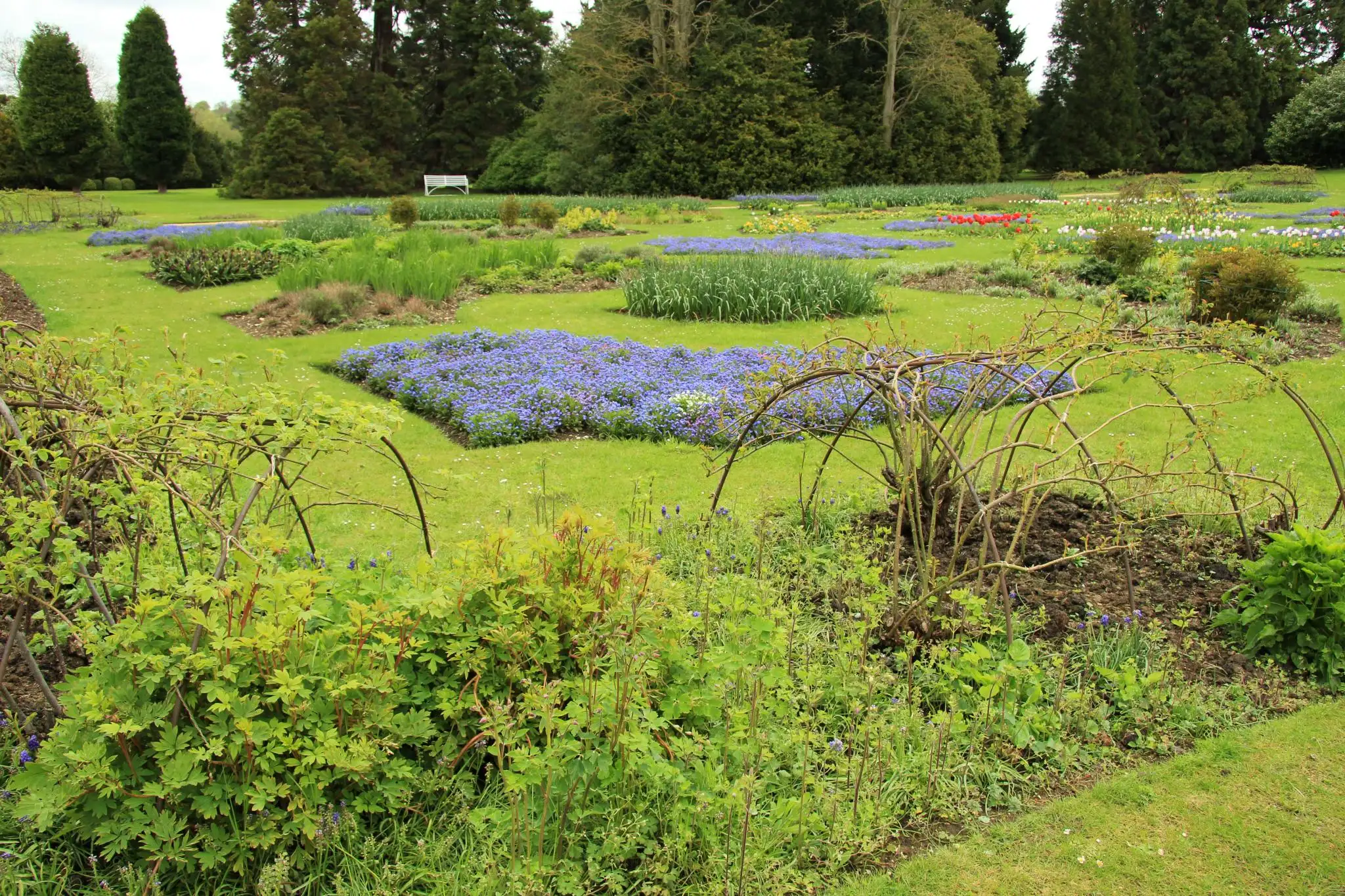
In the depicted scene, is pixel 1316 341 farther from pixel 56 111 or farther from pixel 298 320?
pixel 56 111

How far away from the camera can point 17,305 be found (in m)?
10.6

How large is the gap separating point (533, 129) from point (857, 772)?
39.1 meters

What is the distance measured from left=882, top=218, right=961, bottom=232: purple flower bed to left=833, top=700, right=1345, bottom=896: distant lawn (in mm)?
17446

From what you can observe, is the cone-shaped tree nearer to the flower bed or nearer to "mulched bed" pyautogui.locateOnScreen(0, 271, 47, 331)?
"mulched bed" pyautogui.locateOnScreen(0, 271, 47, 331)

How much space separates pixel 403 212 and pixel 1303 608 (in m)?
19.0

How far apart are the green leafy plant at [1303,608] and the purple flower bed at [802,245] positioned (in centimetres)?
990

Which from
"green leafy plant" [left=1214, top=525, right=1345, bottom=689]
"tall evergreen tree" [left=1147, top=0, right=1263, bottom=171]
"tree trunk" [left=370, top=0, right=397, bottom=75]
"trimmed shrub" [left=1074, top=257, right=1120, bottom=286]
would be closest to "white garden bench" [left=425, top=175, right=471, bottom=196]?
"tree trunk" [left=370, top=0, right=397, bottom=75]

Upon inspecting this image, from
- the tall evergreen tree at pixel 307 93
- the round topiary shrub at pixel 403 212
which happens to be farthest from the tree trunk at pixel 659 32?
the round topiary shrub at pixel 403 212

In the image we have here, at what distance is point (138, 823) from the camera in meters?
2.20

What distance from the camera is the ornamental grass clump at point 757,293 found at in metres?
10.2

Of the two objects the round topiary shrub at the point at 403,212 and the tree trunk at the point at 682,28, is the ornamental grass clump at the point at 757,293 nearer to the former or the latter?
the round topiary shrub at the point at 403,212

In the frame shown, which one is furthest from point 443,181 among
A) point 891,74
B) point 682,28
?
point 891,74

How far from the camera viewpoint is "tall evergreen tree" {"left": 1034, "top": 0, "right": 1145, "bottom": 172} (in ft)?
132

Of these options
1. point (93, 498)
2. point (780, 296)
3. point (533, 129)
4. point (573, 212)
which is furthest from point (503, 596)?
point (533, 129)
